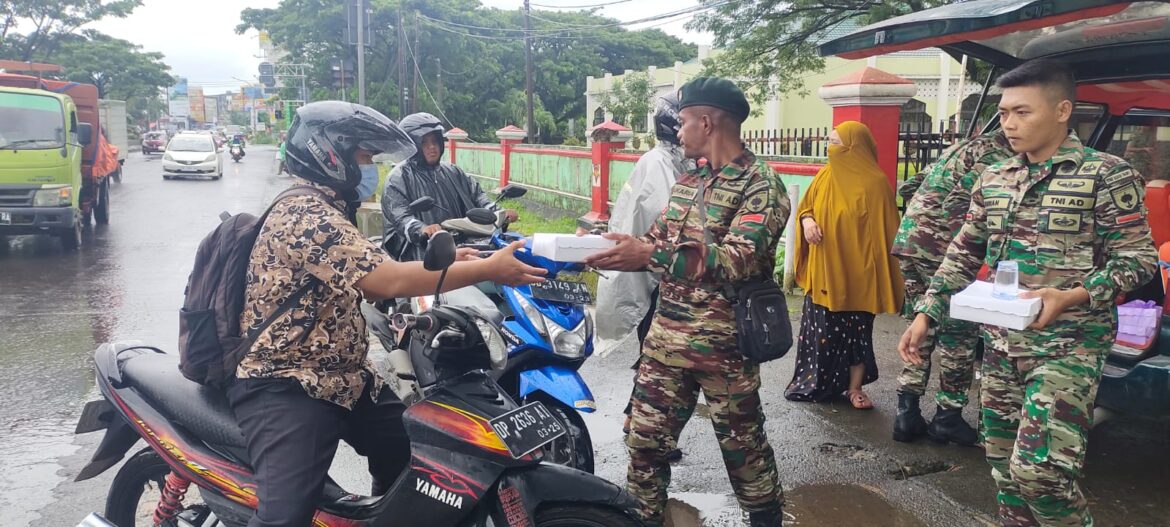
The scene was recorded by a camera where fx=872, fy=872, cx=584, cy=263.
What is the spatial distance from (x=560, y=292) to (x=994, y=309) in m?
1.73

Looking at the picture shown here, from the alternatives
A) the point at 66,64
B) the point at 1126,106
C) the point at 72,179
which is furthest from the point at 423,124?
the point at 66,64

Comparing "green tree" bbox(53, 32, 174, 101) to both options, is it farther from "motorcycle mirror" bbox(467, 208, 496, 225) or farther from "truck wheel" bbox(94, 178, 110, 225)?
"motorcycle mirror" bbox(467, 208, 496, 225)

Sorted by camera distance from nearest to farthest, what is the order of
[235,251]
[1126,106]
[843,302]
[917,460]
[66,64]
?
[235,251]
[917,460]
[843,302]
[1126,106]
[66,64]

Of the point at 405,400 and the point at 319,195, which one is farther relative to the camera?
the point at 405,400

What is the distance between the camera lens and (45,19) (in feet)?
124

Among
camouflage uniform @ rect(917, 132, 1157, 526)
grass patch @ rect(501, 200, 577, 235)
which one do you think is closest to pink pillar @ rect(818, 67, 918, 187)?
camouflage uniform @ rect(917, 132, 1157, 526)

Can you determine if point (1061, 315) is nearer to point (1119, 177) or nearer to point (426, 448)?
point (1119, 177)

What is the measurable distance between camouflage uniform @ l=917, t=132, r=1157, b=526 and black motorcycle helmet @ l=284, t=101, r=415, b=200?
192 cm

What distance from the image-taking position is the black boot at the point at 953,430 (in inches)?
165

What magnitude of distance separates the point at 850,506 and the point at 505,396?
1.79 metres

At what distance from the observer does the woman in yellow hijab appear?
4656 mm

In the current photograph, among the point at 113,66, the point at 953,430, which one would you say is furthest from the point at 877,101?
the point at 113,66

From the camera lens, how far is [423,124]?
515 cm

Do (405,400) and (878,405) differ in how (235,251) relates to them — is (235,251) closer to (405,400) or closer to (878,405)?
(405,400)
